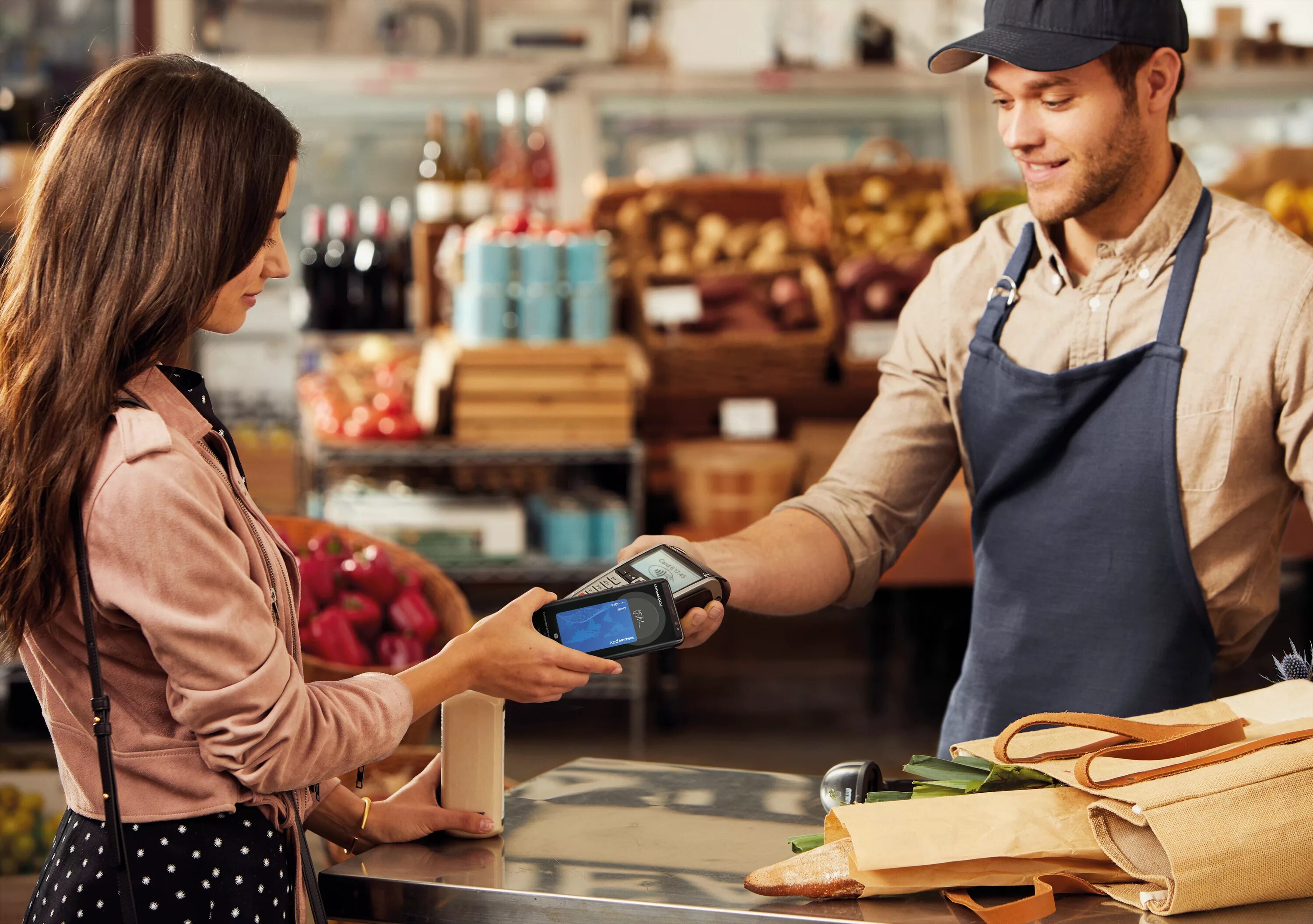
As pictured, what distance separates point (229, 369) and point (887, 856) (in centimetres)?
472

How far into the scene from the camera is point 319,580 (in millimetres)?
2545

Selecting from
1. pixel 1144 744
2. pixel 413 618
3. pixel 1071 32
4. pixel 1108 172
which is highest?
pixel 1071 32

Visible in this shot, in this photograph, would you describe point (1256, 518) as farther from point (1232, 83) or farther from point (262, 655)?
point (1232, 83)

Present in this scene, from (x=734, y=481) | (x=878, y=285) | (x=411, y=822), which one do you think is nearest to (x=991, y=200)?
(x=878, y=285)

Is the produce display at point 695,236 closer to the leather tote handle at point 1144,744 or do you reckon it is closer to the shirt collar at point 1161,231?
the shirt collar at point 1161,231

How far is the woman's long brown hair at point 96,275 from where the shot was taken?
1268mm

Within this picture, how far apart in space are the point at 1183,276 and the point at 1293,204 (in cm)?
364

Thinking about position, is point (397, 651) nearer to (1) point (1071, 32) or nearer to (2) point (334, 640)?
(2) point (334, 640)

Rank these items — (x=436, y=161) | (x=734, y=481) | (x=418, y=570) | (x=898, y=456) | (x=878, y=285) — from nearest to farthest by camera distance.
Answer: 1. (x=898, y=456)
2. (x=418, y=570)
3. (x=734, y=481)
4. (x=878, y=285)
5. (x=436, y=161)

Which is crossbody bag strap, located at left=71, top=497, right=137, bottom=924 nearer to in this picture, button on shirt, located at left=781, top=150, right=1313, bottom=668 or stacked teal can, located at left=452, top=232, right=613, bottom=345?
button on shirt, located at left=781, top=150, right=1313, bottom=668

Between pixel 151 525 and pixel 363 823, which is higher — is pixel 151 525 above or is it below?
above

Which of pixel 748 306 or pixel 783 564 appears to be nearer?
pixel 783 564

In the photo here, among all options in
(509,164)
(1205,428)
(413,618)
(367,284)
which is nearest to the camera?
(1205,428)

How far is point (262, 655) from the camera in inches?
50.4
